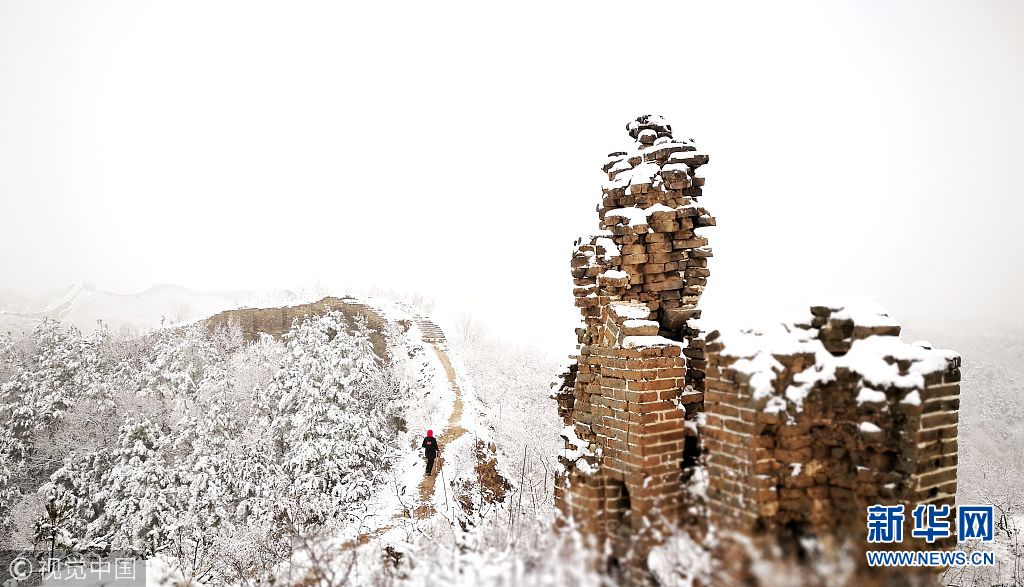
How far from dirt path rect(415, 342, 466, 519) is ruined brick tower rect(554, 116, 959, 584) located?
9.12 m

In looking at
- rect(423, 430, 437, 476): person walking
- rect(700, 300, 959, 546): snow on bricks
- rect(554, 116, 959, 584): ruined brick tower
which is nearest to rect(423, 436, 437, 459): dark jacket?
rect(423, 430, 437, 476): person walking

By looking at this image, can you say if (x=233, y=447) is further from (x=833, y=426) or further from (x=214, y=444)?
(x=833, y=426)

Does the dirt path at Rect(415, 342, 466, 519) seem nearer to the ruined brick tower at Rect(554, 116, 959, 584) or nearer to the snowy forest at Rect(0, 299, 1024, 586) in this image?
the snowy forest at Rect(0, 299, 1024, 586)

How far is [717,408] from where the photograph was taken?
13.0 ft

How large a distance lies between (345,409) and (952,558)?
1789 centimetres

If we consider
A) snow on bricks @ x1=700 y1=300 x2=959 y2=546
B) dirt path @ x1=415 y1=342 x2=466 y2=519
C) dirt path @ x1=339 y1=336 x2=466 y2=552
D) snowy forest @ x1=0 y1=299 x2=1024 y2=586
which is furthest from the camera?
snowy forest @ x1=0 y1=299 x2=1024 y2=586

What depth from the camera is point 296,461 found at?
17344mm

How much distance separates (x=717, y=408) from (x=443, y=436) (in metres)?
16.2

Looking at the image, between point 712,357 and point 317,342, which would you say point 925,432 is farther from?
point 317,342

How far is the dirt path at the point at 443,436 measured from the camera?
44.9 ft

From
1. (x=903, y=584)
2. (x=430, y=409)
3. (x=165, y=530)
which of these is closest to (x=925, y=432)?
(x=903, y=584)

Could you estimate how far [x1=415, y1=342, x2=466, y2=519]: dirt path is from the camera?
44.9 ft

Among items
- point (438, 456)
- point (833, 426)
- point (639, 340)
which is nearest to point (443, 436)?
point (438, 456)

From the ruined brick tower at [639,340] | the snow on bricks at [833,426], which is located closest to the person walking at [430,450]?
the ruined brick tower at [639,340]
